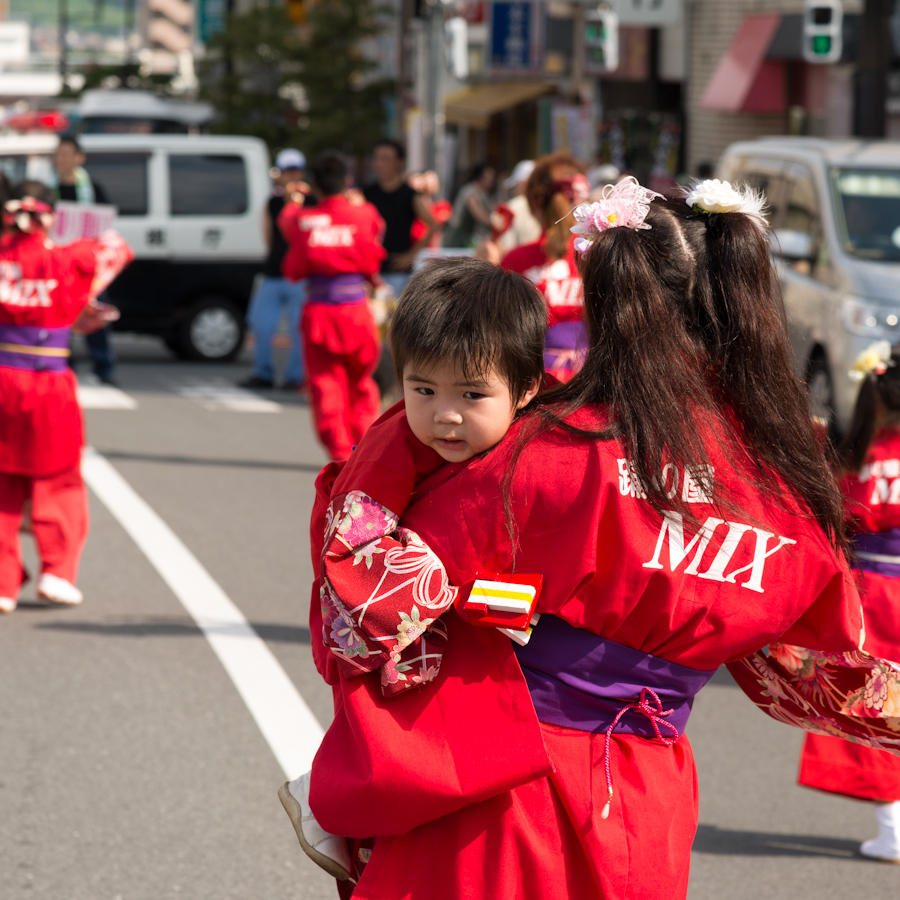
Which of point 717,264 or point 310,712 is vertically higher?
point 717,264

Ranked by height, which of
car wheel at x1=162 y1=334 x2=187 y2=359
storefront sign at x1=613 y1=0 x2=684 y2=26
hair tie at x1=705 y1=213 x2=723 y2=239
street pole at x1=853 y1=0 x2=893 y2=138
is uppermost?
storefront sign at x1=613 y1=0 x2=684 y2=26

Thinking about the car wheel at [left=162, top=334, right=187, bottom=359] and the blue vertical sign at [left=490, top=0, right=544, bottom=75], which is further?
the blue vertical sign at [left=490, top=0, right=544, bottom=75]

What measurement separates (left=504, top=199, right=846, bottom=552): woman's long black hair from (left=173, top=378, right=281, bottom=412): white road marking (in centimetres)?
1044

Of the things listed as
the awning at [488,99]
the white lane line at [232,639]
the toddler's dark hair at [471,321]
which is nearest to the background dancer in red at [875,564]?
the white lane line at [232,639]

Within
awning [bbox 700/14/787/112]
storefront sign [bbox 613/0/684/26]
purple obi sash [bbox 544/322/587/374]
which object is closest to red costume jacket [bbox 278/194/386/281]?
purple obi sash [bbox 544/322/587/374]

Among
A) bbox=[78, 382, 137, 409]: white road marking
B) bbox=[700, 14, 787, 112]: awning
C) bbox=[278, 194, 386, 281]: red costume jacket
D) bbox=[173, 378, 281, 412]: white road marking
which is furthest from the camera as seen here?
bbox=[700, 14, 787, 112]: awning

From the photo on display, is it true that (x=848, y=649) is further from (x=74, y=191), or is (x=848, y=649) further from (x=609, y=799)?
(x=74, y=191)

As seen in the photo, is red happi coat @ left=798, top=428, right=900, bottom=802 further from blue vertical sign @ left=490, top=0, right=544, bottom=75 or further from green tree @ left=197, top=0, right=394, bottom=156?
green tree @ left=197, top=0, right=394, bottom=156

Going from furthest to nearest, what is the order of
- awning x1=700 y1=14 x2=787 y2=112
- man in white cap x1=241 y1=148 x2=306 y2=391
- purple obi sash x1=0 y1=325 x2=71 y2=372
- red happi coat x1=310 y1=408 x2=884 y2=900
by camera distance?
awning x1=700 y1=14 x2=787 y2=112 → man in white cap x1=241 y1=148 x2=306 y2=391 → purple obi sash x1=0 y1=325 x2=71 y2=372 → red happi coat x1=310 y1=408 x2=884 y2=900

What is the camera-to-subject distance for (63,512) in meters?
6.34

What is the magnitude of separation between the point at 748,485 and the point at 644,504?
16 centimetres

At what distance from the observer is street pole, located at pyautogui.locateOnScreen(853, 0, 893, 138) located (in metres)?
13.6

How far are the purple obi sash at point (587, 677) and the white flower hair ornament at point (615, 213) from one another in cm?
56

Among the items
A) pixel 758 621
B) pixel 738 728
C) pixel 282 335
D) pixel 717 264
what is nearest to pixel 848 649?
pixel 758 621
